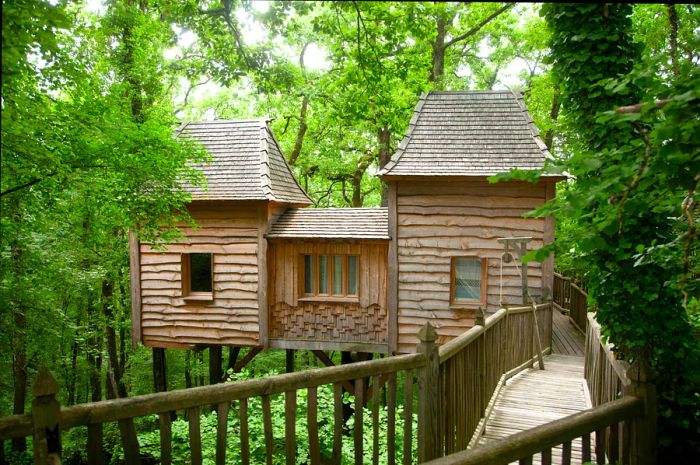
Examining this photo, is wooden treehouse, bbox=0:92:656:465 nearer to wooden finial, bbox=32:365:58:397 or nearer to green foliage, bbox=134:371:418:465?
green foliage, bbox=134:371:418:465

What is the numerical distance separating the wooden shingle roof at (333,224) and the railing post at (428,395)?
256 inches

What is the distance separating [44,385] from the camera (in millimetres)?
2102

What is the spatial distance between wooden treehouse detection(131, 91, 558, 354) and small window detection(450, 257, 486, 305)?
0.06 feet

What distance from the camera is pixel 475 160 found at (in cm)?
945

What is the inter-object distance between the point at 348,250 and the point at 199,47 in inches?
276

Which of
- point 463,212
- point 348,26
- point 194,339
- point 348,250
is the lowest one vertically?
point 194,339

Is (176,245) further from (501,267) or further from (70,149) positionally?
(501,267)

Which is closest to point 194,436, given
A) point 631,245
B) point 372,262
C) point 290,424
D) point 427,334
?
point 290,424

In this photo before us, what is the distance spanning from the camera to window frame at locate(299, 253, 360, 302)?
10.1 m

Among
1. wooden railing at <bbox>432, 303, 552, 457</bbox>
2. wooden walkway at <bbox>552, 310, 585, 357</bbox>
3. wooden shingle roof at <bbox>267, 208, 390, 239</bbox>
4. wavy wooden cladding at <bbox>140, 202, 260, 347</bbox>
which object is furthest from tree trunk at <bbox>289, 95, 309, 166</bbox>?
wooden railing at <bbox>432, 303, 552, 457</bbox>

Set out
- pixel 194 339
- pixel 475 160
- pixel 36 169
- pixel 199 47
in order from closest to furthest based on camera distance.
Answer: pixel 199 47, pixel 36 169, pixel 475 160, pixel 194 339

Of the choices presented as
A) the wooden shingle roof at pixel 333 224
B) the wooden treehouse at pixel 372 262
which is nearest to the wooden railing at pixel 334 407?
the wooden treehouse at pixel 372 262

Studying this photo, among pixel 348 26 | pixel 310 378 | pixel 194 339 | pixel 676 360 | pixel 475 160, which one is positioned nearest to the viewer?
pixel 348 26

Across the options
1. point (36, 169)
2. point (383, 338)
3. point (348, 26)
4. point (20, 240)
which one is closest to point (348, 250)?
point (383, 338)
